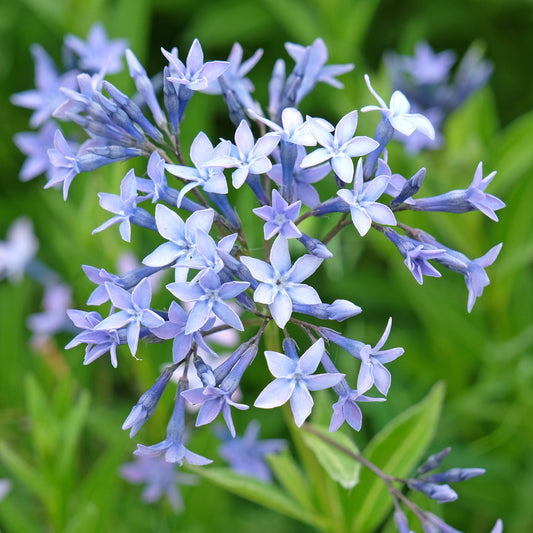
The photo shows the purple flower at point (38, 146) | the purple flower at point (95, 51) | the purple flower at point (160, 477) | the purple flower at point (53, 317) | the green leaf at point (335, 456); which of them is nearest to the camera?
the green leaf at point (335, 456)

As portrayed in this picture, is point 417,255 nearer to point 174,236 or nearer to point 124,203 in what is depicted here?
point 174,236

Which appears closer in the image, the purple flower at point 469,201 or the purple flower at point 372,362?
the purple flower at point 372,362

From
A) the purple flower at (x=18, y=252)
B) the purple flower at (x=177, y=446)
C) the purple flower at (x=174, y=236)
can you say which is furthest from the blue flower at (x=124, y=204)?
the purple flower at (x=18, y=252)

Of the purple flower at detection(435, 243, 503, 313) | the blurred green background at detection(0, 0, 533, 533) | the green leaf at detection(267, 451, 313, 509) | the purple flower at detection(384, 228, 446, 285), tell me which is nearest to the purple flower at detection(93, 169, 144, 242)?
the purple flower at detection(384, 228, 446, 285)

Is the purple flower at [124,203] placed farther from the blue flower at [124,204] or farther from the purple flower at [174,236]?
the purple flower at [174,236]

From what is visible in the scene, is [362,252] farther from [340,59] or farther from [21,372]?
[21,372]

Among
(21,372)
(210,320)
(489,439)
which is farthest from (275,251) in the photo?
(21,372)
